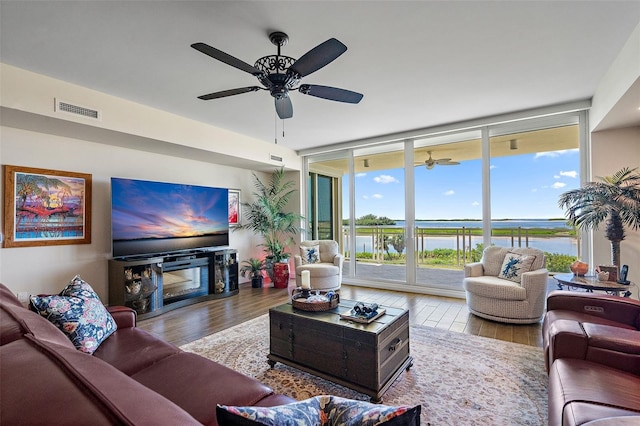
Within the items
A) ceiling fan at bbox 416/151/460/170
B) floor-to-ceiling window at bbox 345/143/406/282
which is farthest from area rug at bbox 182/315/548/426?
ceiling fan at bbox 416/151/460/170

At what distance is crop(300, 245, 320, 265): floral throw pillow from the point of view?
542cm

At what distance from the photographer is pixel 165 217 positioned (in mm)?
4406

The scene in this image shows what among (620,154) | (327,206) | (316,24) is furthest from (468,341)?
(327,206)

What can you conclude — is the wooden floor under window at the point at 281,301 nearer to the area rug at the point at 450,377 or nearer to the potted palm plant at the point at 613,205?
the area rug at the point at 450,377

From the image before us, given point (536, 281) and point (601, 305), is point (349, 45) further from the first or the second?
point (536, 281)

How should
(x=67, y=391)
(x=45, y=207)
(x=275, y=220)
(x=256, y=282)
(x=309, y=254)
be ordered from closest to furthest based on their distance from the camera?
(x=67, y=391)
(x=45, y=207)
(x=309, y=254)
(x=256, y=282)
(x=275, y=220)

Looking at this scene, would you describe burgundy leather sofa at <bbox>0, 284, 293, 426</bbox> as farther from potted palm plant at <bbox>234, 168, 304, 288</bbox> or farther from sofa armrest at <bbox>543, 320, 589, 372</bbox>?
potted palm plant at <bbox>234, 168, 304, 288</bbox>

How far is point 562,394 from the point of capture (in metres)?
1.41

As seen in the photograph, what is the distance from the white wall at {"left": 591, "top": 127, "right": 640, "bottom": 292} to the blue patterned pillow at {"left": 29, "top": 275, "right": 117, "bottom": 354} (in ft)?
16.9

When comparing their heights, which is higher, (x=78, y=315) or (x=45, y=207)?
(x=45, y=207)

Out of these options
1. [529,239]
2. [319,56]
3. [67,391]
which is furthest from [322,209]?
[67,391]

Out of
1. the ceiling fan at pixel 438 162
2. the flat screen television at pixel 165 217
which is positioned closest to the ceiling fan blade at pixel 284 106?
the flat screen television at pixel 165 217

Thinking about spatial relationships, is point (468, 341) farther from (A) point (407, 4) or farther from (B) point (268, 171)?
(B) point (268, 171)

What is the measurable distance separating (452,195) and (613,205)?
2170mm
